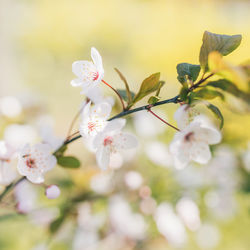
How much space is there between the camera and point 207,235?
135 centimetres

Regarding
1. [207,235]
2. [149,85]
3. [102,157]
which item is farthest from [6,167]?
[207,235]

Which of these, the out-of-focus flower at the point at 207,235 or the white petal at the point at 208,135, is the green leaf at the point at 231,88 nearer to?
the white petal at the point at 208,135

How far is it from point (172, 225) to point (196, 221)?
2.8 inches

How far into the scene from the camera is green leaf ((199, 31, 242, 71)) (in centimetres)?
42

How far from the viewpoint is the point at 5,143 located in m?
0.55

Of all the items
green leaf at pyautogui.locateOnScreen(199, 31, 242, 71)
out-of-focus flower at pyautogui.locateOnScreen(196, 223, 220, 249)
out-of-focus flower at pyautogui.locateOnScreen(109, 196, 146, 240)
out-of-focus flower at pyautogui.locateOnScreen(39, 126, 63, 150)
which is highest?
out-of-focus flower at pyautogui.locateOnScreen(39, 126, 63, 150)

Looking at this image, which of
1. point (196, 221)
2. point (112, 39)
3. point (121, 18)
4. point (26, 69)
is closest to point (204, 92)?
point (196, 221)

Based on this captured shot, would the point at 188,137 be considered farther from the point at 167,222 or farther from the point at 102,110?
the point at 167,222

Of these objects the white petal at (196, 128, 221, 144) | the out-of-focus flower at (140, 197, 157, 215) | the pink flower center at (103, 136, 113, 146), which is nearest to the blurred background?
the out-of-focus flower at (140, 197, 157, 215)

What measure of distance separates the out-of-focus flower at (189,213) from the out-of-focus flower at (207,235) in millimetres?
427

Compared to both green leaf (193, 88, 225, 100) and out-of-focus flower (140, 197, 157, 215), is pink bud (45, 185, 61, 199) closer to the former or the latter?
green leaf (193, 88, 225, 100)

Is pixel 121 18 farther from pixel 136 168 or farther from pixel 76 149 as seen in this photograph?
pixel 136 168

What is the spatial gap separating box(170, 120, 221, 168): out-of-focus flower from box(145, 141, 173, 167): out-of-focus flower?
0.39m

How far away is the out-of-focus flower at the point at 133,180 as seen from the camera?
0.85 meters
